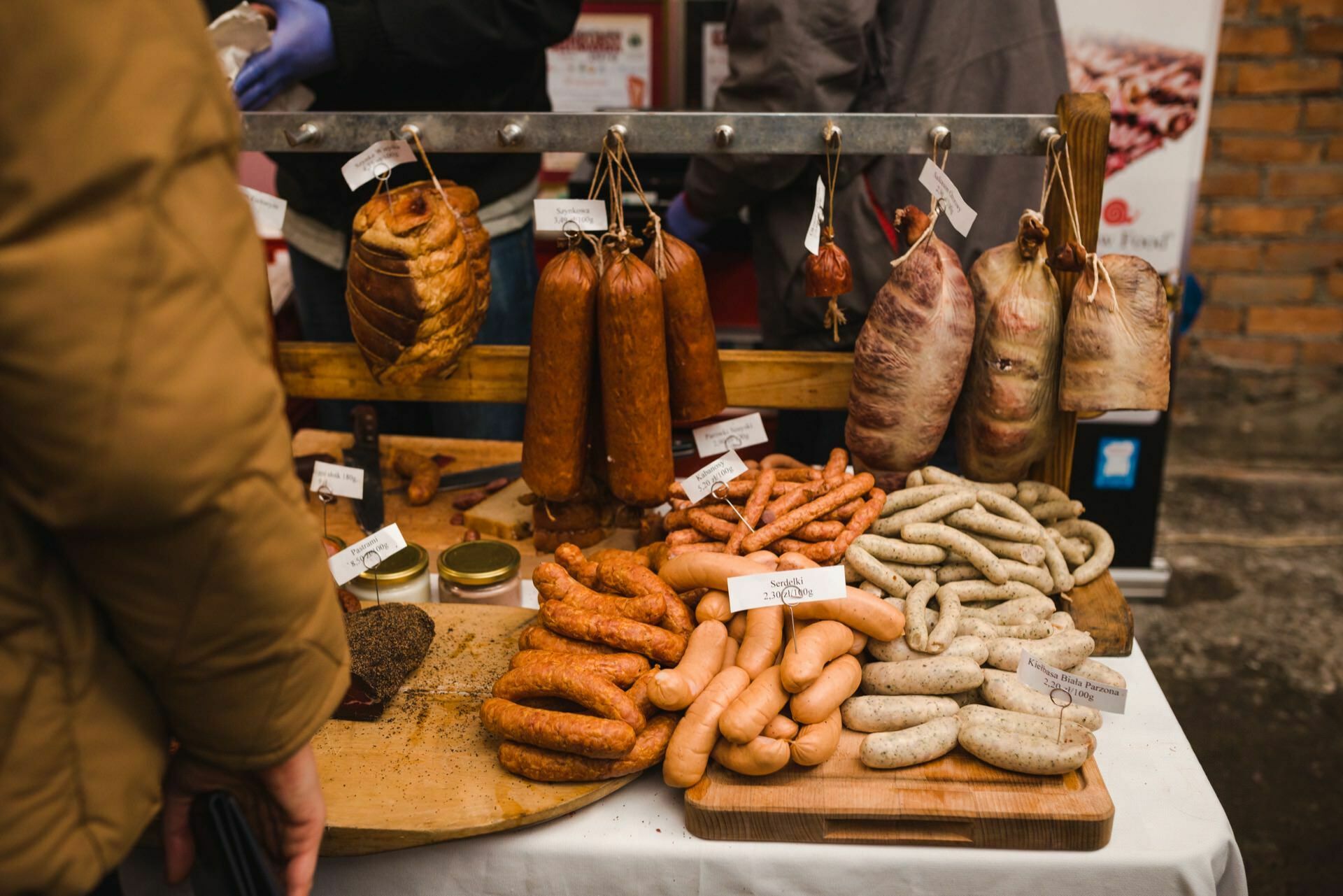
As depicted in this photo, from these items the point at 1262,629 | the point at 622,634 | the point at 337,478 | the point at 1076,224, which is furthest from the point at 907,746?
the point at 1262,629

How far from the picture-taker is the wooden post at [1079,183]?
237cm

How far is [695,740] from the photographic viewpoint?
5.86ft

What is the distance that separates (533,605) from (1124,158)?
10.2ft

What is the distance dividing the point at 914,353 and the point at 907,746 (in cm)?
97

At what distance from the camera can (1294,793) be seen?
12.6 ft

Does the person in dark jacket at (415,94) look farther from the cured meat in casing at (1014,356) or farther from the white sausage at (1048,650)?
the white sausage at (1048,650)

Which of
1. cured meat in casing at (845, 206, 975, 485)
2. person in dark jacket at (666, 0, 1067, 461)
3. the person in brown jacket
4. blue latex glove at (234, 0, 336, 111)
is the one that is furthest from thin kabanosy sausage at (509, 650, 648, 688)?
blue latex glove at (234, 0, 336, 111)

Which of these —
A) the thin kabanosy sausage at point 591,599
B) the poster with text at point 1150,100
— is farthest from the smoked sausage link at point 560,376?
the poster with text at point 1150,100

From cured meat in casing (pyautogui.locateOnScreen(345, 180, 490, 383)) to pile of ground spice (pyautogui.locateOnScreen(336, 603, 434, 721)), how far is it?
0.69m

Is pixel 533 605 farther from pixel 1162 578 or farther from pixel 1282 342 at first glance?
pixel 1282 342

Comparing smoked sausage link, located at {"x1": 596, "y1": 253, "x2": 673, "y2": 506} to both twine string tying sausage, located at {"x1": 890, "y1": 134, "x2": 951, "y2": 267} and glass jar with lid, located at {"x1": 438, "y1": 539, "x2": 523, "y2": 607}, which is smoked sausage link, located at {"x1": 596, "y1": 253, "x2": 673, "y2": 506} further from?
twine string tying sausage, located at {"x1": 890, "y1": 134, "x2": 951, "y2": 267}

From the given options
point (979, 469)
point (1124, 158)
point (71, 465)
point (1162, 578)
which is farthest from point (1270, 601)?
point (71, 465)

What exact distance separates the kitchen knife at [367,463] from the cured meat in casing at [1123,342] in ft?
6.46

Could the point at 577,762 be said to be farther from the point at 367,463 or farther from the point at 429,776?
the point at 367,463
